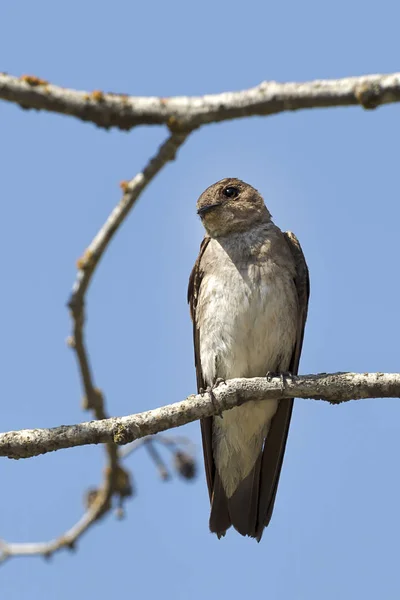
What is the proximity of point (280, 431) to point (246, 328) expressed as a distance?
1.22m

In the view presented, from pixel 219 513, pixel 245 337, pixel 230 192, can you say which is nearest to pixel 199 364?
pixel 245 337

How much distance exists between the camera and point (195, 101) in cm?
446

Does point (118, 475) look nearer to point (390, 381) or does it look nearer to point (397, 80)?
point (390, 381)

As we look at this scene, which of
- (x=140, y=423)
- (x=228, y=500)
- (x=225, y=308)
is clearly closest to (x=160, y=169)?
(x=140, y=423)

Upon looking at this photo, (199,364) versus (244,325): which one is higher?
(244,325)

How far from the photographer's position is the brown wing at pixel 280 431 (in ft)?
29.5

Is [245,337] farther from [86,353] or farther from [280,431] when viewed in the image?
[86,353]

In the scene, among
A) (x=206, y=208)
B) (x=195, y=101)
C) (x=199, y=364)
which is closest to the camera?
(x=195, y=101)

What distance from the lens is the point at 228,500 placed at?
894cm

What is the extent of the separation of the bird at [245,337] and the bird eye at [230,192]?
12cm

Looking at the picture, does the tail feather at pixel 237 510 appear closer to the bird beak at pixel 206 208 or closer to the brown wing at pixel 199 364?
the brown wing at pixel 199 364

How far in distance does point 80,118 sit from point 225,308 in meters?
4.51

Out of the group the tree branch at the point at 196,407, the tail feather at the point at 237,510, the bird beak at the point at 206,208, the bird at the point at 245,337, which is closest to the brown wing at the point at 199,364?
the bird at the point at 245,337

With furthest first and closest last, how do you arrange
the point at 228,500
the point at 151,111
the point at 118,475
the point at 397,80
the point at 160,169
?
1. the point at 228,500
2. the point at 118,475
3. the point at 160,169
4. the point at 151,111
5. the point at 397,80
